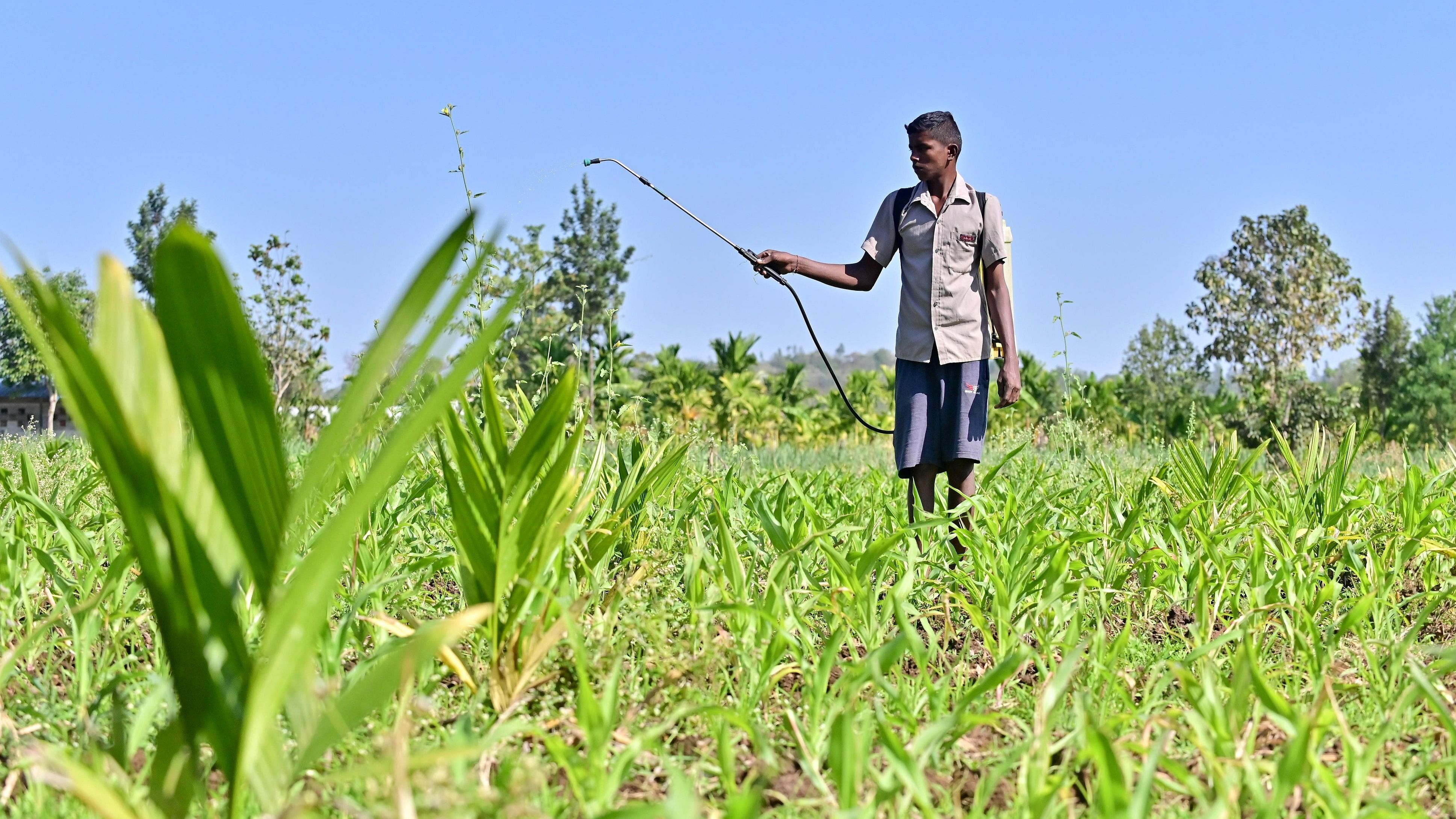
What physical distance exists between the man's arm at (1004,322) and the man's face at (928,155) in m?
0.40

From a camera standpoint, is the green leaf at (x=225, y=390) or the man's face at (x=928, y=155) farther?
the man's face at (x=928, y=155)

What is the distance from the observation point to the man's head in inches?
156

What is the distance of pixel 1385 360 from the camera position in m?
53.6

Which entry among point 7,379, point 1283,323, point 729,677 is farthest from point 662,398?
point 7,379

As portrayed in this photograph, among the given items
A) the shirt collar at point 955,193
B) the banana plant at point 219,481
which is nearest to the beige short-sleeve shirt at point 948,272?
the shirt collar at point 955,193

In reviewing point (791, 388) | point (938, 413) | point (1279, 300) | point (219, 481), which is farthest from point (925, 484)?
point (1279, 300)

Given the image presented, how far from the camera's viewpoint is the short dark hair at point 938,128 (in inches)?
156

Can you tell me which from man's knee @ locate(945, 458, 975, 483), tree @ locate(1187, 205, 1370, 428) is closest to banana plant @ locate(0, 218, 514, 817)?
man's knee @ locate(945, 458, 975, 483)

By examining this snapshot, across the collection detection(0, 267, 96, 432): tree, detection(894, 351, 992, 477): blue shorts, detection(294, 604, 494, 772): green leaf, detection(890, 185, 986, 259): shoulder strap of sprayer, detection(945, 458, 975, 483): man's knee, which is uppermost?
detection(0, 267, 96, 432): tree

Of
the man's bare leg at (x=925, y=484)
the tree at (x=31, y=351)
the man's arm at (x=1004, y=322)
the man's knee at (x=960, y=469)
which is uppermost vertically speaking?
the tree at (x=31, y=351)

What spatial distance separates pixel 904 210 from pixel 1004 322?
0.54 meters

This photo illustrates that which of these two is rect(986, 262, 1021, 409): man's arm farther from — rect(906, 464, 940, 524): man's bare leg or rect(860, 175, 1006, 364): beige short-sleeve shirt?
rect(906, 464, 940, 524): man's bare leg

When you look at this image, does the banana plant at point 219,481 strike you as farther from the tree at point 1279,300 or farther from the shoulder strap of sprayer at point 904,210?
the tree at point 1279,300

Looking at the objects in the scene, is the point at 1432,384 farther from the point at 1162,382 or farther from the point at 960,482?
the point at 960,482
